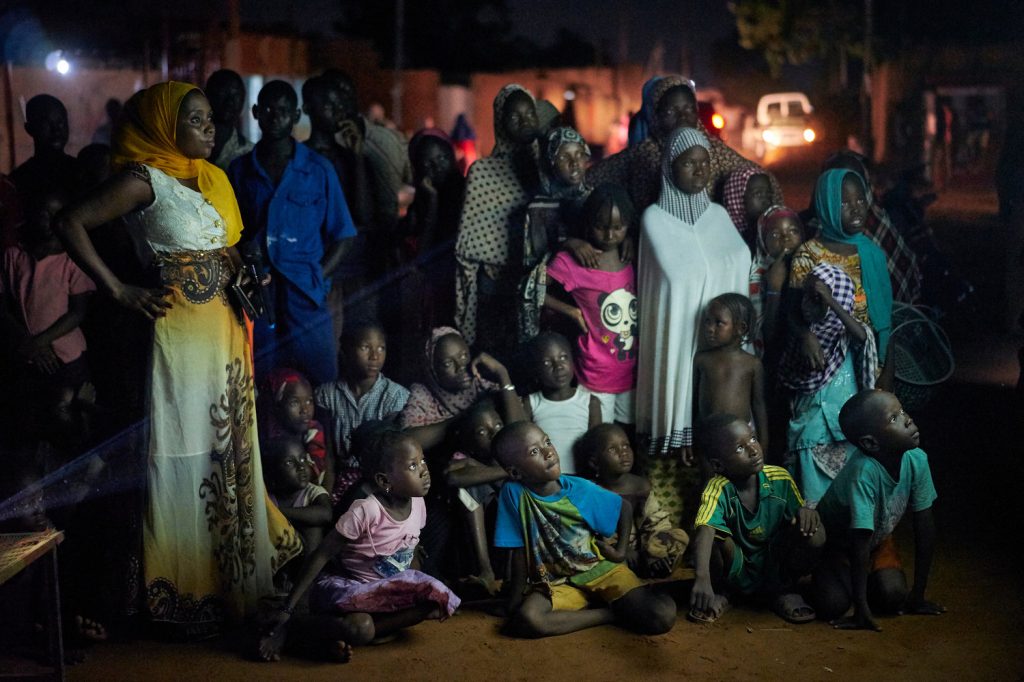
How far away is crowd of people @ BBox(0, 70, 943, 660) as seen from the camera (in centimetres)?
473

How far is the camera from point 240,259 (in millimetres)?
4871

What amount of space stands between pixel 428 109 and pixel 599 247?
24415 millimetres

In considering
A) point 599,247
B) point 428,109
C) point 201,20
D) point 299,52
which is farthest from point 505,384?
point 428,109

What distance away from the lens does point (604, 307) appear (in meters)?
5.86

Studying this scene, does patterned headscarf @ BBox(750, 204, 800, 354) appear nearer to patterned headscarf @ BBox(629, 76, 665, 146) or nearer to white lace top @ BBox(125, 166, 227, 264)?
patterned headscarf @ BBox(629, 76, 665, 146)

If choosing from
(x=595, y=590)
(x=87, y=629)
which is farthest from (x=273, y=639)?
(x=595, y=590)

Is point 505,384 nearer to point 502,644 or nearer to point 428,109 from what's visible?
point 502,644

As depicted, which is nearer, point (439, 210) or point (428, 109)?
point (439, 210)

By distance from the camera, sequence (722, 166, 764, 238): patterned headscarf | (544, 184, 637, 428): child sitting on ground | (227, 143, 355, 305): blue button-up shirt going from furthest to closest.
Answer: (722, 166, 764, 238): patterned headscarf → (227, 143, 355, 305): blue button-up shirt → (544, 184, 637, 428): child sitting on ground

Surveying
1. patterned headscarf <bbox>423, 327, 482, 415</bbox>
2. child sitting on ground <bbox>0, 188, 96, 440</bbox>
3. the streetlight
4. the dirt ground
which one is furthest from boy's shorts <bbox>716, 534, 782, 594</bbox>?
the streetlight

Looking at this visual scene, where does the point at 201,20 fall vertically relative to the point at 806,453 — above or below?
above

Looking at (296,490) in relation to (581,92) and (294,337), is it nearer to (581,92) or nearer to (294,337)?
(294,337)

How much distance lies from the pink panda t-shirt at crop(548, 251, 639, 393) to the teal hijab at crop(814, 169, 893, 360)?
107 cm

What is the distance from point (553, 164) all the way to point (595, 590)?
2.18 meters
